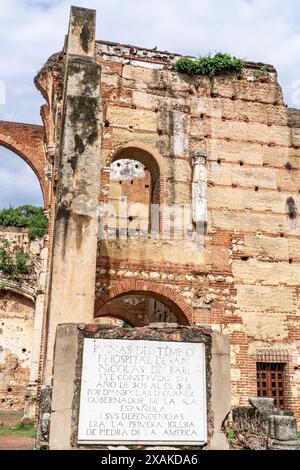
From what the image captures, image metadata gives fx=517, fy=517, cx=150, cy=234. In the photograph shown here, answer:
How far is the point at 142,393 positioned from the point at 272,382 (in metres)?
8.89

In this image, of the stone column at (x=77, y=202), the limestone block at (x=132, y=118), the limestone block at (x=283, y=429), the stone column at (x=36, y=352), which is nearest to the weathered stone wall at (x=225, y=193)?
the limestone block at (x=132, y=118)

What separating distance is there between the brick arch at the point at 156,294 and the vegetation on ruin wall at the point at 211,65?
22.2 feet

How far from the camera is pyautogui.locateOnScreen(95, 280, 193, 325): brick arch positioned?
13391 millimetres

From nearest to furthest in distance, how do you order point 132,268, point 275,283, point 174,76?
point 132,268 < point 275,283 < point 174,76

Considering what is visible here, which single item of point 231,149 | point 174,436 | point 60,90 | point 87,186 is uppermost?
point 60,90

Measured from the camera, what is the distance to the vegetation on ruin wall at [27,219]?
81.9 feet

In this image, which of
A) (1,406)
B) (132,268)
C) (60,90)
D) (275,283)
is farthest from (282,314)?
(1,406)

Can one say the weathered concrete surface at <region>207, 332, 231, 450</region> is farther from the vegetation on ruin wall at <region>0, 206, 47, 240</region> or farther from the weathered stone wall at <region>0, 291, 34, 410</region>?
the vegetation on ruin wall at <region>0, 206, 47, 240</region>

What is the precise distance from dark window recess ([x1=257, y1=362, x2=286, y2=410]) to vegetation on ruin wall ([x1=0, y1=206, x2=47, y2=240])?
14.1 m

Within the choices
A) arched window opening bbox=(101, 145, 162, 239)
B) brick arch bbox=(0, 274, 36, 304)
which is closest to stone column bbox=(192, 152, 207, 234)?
arched window opening bbox=(101, 145, 162, 239)

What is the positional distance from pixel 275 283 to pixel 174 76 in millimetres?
6865

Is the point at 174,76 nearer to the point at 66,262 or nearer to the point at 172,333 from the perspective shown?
the point at 66,262

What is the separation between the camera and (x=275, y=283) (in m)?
14.7

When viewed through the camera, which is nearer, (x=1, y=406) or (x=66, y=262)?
(x=66, y=262)
